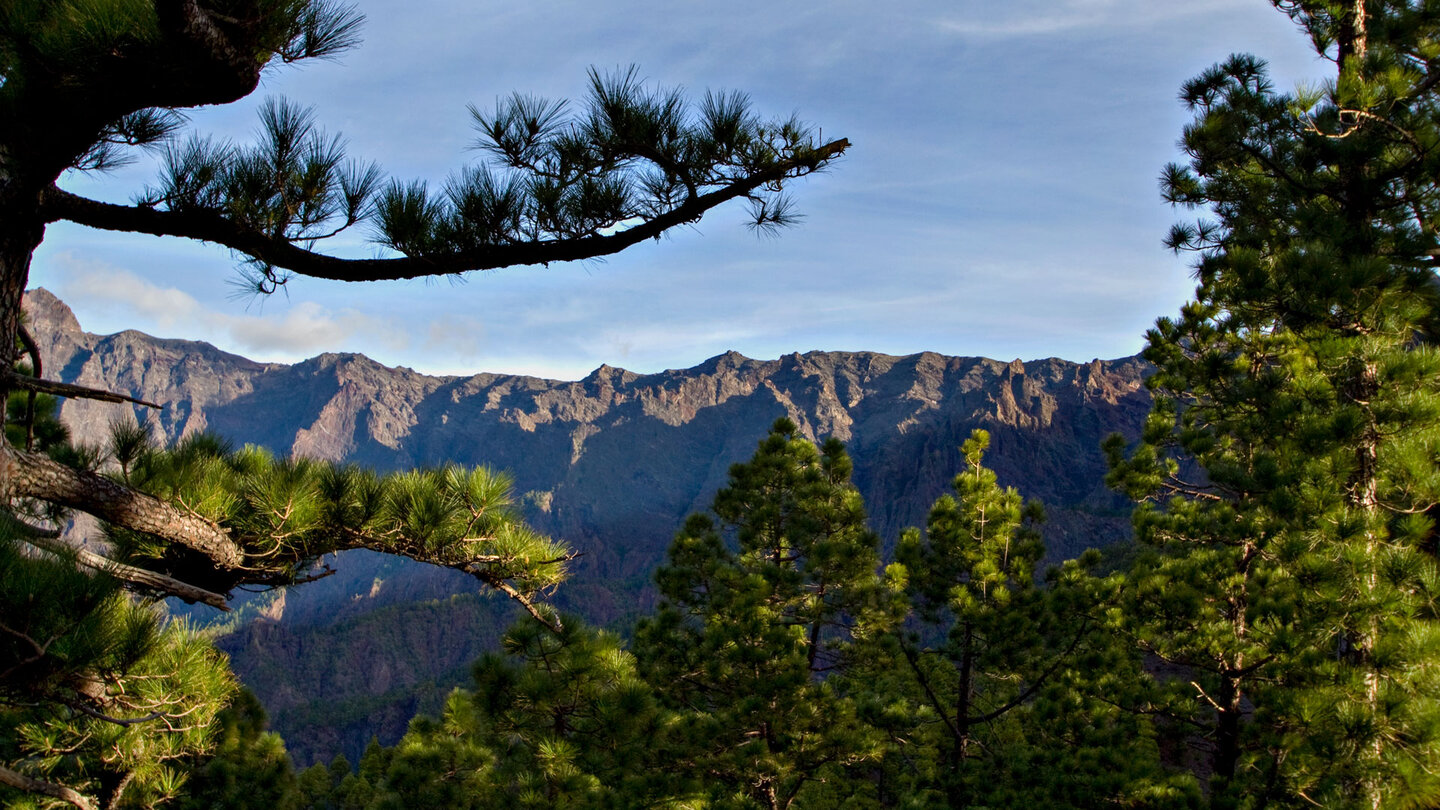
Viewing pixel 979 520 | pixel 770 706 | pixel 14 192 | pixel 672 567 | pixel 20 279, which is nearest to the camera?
pixel 14 192

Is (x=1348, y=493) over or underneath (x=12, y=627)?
over

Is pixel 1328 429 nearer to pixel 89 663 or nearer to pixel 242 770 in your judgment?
pixel 89 663

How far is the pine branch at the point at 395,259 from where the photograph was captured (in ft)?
10.0

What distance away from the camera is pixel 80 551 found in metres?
2.75

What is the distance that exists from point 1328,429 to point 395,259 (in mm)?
5965

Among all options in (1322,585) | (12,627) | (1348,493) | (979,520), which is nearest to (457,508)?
(12,627)

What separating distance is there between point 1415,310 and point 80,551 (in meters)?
7.62

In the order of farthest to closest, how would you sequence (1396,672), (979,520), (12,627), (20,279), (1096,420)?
(1096,420) < (979,520) < (1396,672) < (20,279) < (12,627)

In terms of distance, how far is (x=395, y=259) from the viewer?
3242mm

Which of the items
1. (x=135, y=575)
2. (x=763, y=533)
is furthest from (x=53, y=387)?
(x=763, y=533)

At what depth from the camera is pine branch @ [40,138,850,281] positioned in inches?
120

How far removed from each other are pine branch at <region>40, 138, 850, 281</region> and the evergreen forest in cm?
2

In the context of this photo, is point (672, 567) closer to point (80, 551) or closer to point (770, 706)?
point (770, 706)

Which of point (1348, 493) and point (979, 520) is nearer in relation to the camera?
point (1348, 493)
